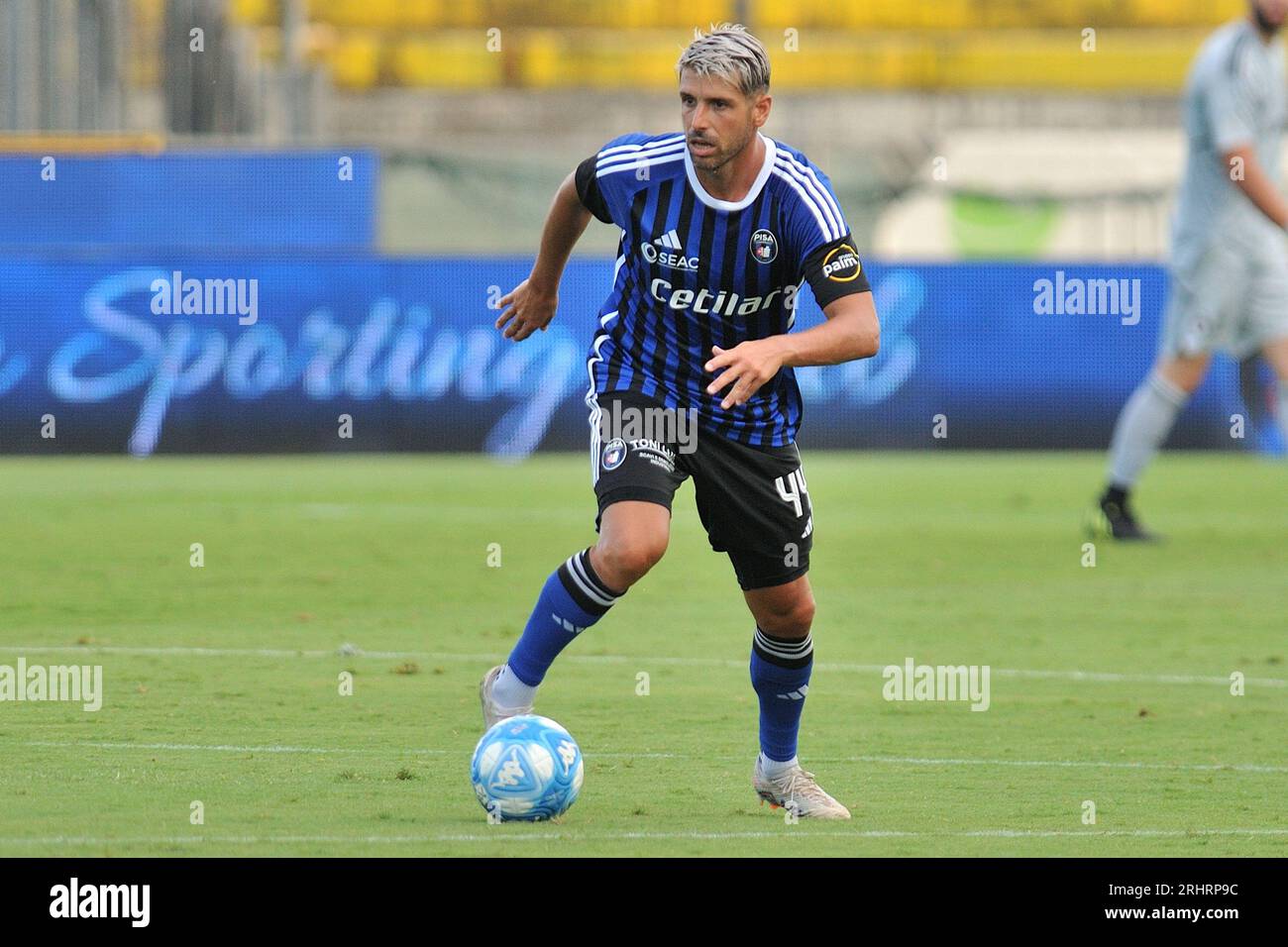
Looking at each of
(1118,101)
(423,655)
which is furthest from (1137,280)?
(1118,101)

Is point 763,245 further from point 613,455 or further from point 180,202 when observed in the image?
point 180,202

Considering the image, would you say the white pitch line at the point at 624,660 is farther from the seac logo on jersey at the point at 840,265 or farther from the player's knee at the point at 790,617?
the seac logo on jersey at the point at 840,265

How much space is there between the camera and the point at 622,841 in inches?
211

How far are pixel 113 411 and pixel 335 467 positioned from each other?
1.77 meters

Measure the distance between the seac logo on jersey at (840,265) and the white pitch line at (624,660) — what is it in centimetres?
311

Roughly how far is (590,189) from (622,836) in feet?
6.07

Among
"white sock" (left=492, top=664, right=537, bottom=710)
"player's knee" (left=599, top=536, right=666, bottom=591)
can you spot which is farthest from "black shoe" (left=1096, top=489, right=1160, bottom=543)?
"player's knee" (left=599, top=536, right=666, bottom=591)

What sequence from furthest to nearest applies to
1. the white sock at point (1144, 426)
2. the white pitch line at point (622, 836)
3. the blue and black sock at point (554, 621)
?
the white sock at point (1144, 426), the blue and black sock at point (554, 621), the white pitch line at point (622, 836)

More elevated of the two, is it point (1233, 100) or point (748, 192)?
point (1233, 100)

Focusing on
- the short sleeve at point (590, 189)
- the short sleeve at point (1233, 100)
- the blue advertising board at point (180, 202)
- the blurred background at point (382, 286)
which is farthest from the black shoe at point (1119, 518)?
the blue advertising board at point (180, 202)

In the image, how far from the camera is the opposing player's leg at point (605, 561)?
19.2 feet

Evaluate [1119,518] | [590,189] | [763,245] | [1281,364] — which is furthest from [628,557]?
[1119,518]

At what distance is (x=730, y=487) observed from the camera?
19.7 feet

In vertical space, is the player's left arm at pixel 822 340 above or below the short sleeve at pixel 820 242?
below
